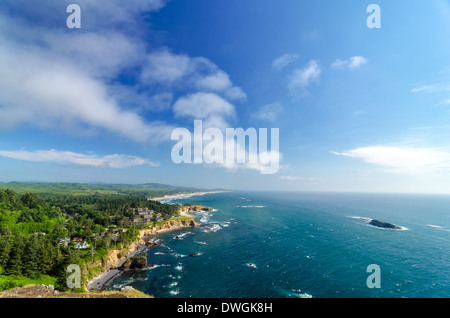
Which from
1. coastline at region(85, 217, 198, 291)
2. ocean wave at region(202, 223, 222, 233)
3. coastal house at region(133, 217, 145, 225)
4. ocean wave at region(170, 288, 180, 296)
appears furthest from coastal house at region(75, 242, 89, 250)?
ocean wave at region(202, 223, 222, 233)

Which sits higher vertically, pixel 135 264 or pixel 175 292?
pixel 175 292

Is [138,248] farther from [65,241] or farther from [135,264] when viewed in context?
[65,241]

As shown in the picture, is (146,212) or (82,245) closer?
(82,245)

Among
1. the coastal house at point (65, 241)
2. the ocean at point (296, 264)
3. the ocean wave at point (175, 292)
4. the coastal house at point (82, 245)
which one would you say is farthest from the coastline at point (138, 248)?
the coastal house at point (65, 241)

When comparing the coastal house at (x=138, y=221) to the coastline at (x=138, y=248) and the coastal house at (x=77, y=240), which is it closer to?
the coastline at (x=138, y=248)

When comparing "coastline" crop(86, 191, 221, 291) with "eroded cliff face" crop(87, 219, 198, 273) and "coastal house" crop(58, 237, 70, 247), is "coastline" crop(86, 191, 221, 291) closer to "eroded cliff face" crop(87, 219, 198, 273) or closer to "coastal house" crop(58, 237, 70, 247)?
"eroded cliff face" crop(87, 219, 198, 273)

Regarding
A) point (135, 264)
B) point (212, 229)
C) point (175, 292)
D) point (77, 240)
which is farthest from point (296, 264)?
point (77, 240)

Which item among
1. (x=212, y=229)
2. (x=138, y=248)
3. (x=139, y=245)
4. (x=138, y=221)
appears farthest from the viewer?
(x=138, y=221)
